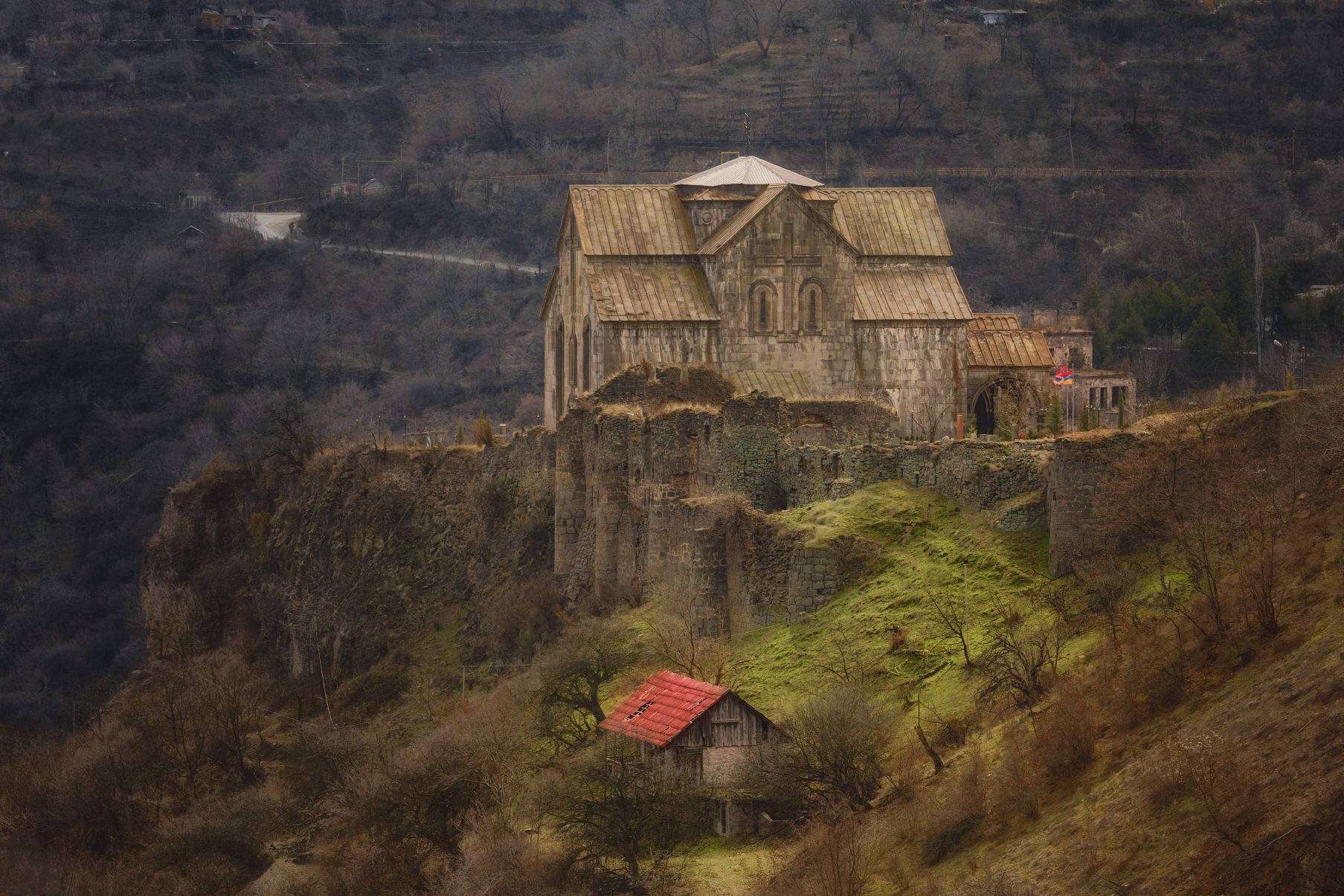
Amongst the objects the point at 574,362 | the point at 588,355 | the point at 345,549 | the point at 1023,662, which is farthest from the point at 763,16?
the point at 1023,662

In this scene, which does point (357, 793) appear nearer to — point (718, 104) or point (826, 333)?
point (826, 333)

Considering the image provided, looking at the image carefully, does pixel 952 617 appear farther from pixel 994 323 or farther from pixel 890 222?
pixel 994 323

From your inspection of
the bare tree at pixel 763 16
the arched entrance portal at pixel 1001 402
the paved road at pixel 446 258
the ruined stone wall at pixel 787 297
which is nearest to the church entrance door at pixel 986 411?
the arched entrance portal at pixel 1001 402

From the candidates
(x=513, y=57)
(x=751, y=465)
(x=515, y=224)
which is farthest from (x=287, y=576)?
(x=513, y=57)

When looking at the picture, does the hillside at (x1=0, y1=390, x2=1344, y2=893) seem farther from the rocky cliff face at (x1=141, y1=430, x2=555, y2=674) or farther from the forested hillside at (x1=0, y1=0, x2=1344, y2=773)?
the forested hillside at (x1=0, y1=0, x2=1344, y2=773)

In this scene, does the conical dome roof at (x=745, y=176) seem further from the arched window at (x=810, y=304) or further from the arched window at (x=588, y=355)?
the arched window at (x=588, y=355)

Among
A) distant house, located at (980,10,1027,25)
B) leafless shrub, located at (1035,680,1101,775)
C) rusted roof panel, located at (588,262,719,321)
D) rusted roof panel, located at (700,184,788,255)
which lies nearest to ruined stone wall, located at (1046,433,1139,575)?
→ leafless shrub, located at (1035,680,1101,775)
